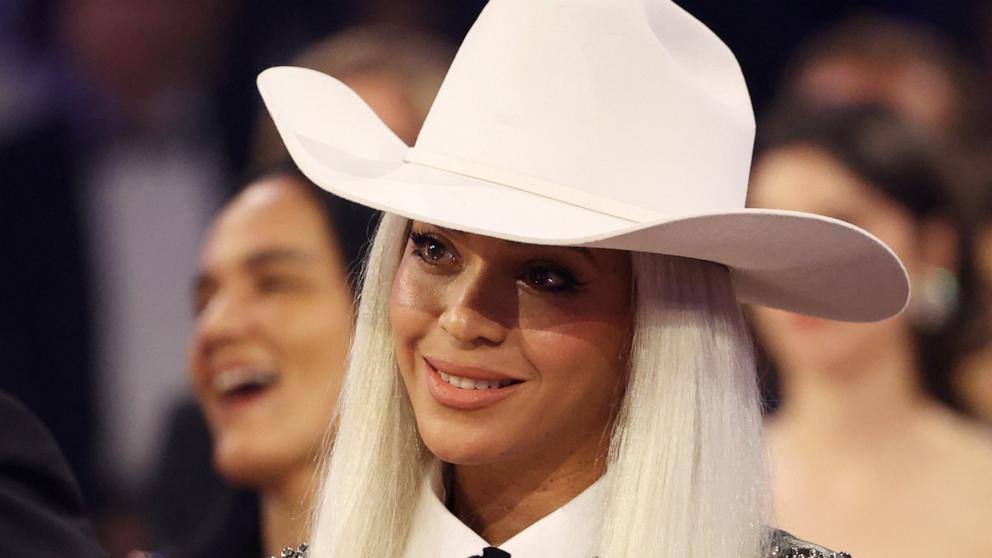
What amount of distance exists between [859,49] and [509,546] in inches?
85.7

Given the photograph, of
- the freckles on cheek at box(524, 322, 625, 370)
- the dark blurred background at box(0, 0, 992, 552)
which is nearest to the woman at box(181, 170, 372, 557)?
the dark blurred background at box(0, 0, 992, 552)

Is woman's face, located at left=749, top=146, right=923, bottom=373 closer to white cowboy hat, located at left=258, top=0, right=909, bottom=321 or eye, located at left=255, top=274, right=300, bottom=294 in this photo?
eye, located at left=255, top=274, right=300, bottom=294

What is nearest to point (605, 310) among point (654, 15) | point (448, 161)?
point (448, 161)

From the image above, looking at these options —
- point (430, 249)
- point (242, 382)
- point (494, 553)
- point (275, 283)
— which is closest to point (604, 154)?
point (430, 249)

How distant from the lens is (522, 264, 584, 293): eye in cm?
172

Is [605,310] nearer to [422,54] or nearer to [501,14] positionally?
[501,14]

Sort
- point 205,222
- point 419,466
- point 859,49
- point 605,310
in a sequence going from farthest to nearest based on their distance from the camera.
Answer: point 859,49, point 205,222, point 419,466, point 605,310

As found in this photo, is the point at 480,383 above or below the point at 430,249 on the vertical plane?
below

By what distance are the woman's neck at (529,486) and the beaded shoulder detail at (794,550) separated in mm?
247

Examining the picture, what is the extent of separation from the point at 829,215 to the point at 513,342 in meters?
1.78

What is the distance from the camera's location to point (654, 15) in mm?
1785

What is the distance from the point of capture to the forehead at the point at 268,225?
9.83 ft

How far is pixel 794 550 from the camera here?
178cm

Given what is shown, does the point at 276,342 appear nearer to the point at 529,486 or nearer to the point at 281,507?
the point at 281,507
